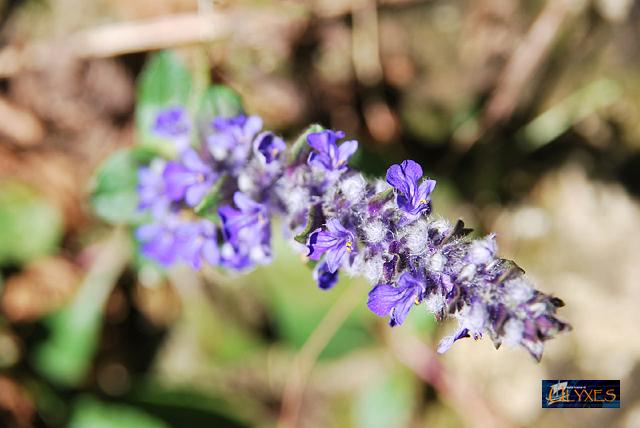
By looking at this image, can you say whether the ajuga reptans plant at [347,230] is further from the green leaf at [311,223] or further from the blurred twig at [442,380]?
the blurred twig at [442,380]

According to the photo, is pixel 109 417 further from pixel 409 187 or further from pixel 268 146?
pixel 409 187

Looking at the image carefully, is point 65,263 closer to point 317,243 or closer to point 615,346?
point 317,243

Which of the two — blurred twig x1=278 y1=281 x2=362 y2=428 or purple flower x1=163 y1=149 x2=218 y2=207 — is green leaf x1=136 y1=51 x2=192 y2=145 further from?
blurred twig x1=278 y1=281 x2=362 y2=428

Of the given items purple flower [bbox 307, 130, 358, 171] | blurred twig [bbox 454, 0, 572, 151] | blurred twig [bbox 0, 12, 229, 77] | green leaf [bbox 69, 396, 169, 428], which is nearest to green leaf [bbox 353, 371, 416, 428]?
green leaf [bbox 69, 396, 169, 428]

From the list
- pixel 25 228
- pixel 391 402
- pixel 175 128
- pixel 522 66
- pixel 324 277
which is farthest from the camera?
pixel 25 228

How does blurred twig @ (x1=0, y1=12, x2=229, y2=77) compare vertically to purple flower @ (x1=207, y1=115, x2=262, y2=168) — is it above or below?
above

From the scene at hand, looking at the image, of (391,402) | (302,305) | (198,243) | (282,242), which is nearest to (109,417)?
(302,305)
